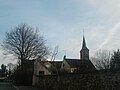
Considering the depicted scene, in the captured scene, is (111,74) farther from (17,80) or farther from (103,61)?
(103,61)

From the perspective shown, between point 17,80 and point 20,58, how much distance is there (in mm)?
6409

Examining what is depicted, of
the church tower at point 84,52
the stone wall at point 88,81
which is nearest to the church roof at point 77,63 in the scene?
the church tower at point 84,52

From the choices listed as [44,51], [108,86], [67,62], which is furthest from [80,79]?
[67,62]

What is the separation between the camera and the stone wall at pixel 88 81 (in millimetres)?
13875

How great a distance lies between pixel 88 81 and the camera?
17.2 m

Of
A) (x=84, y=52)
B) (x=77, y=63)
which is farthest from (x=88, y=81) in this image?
(x=84, y=52)

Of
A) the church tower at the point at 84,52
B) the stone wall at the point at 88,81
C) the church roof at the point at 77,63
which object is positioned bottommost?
the stone wall at the point at 88,81

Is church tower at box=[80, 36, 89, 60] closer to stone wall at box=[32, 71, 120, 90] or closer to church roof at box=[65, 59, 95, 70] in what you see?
church roof at box=[65, 59, 95, 70]

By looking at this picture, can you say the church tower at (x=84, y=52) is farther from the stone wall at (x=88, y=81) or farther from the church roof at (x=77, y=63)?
the stone wall at (x=88, y=81)

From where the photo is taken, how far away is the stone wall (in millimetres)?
13875

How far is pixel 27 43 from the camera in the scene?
50.8m

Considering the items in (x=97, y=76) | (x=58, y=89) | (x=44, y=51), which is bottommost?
(x=58, y=89)

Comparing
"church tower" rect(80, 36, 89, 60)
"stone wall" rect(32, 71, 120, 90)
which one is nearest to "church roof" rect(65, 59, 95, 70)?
"church tower" rect(80, 36, 89, 60)

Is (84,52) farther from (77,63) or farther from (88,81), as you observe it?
(88,81)
